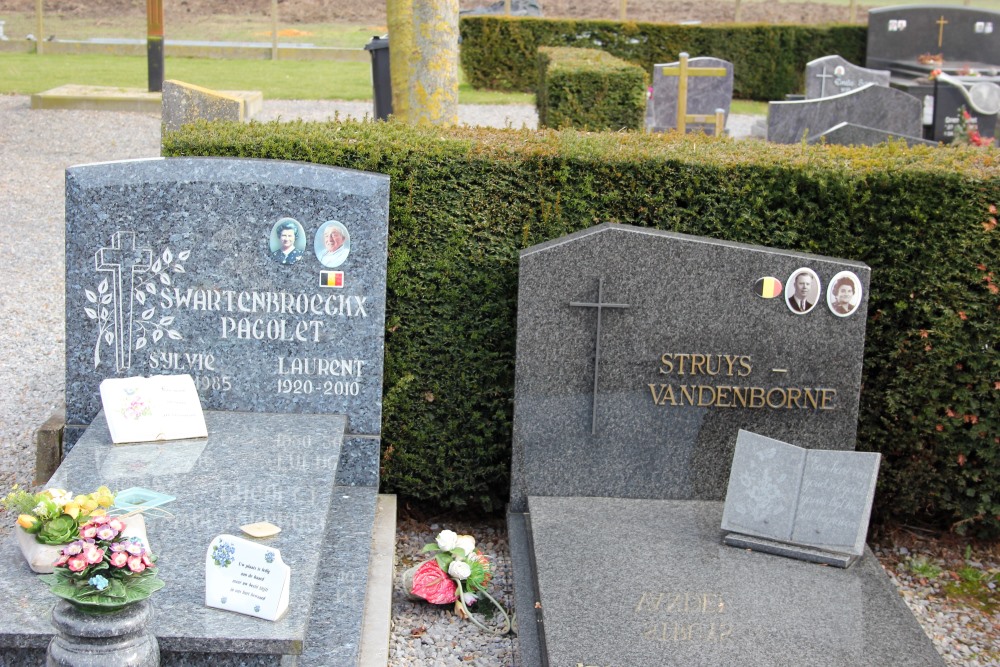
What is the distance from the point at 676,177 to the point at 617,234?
0.48 metres

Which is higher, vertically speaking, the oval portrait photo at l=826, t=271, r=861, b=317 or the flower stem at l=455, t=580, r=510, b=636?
the oval portrait photo at l=826, t=271, r=861, b=317

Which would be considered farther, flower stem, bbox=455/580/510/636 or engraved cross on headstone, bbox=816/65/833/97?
engraved cross on headstone, bbox=816/65/833/97

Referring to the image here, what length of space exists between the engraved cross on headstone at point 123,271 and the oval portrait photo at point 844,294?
9.61 ft

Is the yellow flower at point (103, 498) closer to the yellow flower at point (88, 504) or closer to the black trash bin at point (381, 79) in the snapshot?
the yellow flower at point (88, 504)

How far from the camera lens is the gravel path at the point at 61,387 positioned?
4465 mm

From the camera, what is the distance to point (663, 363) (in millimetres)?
4883

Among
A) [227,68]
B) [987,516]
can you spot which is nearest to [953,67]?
[227,68]

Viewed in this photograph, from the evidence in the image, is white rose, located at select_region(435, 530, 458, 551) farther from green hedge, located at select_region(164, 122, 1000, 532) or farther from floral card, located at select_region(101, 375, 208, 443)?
floral card, located at select_region(101, 375, 208, 443)

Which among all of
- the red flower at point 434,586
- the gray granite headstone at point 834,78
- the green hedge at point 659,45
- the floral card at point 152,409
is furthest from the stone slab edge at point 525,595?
the green hedge at point 659,45

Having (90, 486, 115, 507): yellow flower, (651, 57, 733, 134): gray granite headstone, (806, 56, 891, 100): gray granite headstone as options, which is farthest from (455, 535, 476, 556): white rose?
(806, 56, 891, 100): gray granite headstone

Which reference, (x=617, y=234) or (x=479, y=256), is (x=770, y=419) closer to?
(x=617, y=234)

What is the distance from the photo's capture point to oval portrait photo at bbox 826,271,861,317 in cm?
481

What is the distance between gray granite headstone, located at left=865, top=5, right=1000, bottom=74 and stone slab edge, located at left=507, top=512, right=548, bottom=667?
1676 cm

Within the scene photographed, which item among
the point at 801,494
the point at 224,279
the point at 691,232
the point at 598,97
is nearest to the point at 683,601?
the point at 801,494
